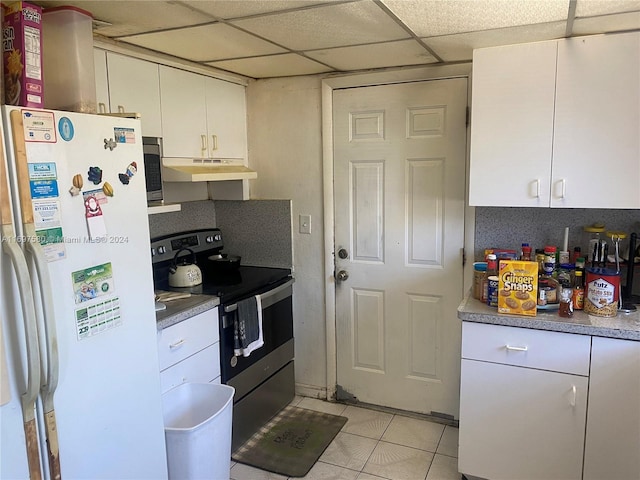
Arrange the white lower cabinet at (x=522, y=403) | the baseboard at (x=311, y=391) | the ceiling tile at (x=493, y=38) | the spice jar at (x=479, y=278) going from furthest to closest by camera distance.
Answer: the baseboard at (x=311, y=391), the spice jar at (x=479, y=278), the white lower cabinet at (x=522, y=403), the ceiling tile at (x=493, y=38)

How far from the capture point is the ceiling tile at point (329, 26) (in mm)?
1814

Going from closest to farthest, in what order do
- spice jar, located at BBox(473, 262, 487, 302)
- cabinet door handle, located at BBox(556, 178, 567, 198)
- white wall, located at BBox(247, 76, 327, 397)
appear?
cabinet door handle, located at BBox(556, 178, 567, 198)
spice jar, located at BBox(473, 262, 487, 302)
white wall, located at BBox(247, 76, 327, 397)

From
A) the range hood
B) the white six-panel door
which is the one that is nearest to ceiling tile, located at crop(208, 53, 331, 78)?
the white six-panel door

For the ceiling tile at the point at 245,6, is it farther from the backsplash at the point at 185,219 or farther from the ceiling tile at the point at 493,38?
the backsplash at the point at 185,219

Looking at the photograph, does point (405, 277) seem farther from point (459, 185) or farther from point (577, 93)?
point (577, 93)

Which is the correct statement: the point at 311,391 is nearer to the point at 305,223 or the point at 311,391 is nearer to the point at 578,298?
the point at 305,223

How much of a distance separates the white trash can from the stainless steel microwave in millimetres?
907

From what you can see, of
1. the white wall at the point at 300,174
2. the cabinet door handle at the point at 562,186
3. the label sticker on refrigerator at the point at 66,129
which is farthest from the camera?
the white wall at the point at 300,174

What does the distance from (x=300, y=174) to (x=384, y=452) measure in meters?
1.71

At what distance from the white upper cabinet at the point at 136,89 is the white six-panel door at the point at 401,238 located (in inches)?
42.6

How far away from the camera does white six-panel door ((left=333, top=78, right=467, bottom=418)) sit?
2.81 meters

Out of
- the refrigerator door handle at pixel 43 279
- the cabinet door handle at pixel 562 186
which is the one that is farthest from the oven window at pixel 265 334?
the cabinet door handle at pixel 562 186

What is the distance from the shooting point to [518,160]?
7.54 feet

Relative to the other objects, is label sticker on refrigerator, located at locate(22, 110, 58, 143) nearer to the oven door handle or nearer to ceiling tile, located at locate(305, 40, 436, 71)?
ceiling tile, located at locate(305, 40, 436, 71)
